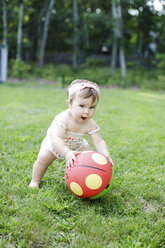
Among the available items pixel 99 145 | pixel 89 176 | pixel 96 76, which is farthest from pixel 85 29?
pixel 89 176

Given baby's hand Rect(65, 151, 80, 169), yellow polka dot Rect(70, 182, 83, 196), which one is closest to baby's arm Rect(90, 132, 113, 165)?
baby's hand Rect(65, 151, 80, 169)

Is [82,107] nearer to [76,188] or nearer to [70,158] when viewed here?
[70,158]

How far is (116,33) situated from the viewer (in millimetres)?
17875

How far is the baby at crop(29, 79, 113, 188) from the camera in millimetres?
2486

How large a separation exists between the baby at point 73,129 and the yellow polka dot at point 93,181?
0.73 feet

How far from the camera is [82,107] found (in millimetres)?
2514

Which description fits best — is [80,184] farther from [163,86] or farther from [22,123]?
[163,86]

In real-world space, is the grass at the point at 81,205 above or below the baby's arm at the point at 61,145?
below

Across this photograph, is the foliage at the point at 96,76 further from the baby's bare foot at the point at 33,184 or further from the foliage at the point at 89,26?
the baby's bare foot at the point at 33,184

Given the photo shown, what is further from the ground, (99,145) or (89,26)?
(89,26)

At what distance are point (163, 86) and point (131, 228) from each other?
1462 centimetres

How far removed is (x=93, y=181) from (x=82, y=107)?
0.70m

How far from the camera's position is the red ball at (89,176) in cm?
236

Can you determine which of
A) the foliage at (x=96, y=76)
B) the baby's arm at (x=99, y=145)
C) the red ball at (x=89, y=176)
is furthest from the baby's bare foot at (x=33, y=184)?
the foliage at (x=96, y=76)
